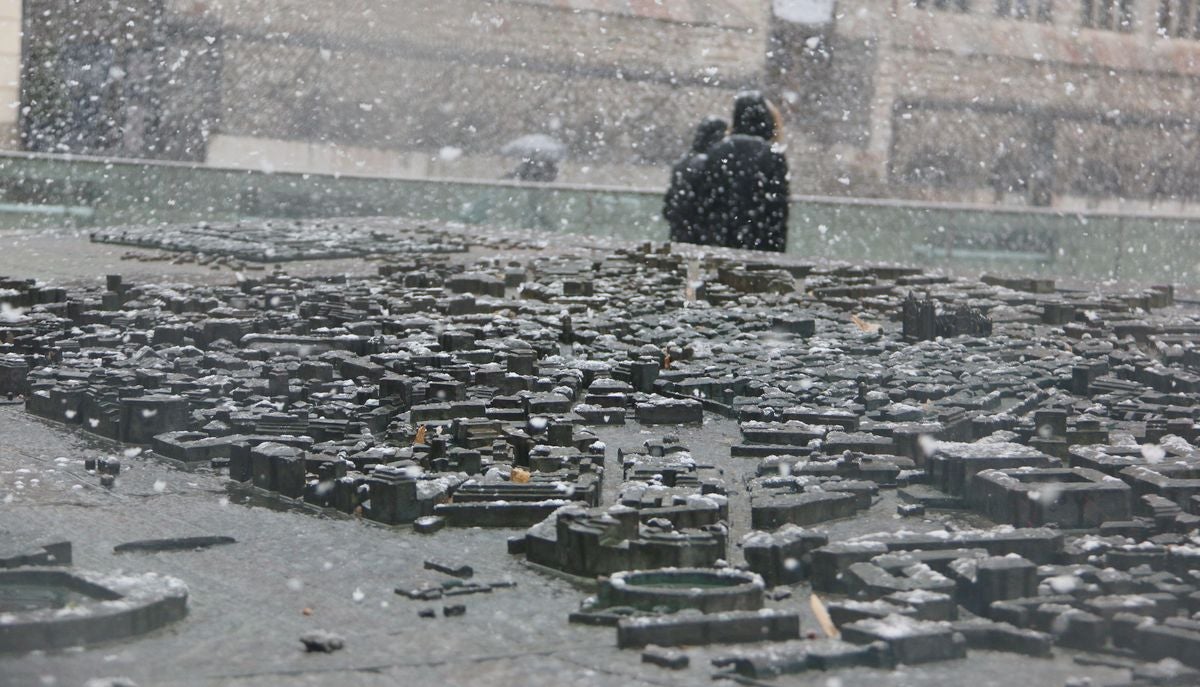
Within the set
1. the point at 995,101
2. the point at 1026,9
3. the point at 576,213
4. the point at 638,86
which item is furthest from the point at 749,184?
the point at 1026,9

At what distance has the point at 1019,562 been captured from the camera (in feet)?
7.40

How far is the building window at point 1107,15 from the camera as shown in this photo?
34.5m

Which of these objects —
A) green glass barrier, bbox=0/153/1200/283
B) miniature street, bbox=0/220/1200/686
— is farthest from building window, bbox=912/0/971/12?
miniature street, bbox=0/220/1200/686

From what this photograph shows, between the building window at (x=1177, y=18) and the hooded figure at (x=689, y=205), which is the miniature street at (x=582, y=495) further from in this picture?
the building window at (x=1177, y=18)

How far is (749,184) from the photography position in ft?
32.1

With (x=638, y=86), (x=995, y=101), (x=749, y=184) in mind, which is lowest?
(x=749, y=184)

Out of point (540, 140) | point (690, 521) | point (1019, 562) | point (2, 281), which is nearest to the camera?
point (1019, 562)

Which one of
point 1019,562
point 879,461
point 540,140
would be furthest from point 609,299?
point 540,140

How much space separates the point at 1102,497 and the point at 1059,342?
8.89 feet

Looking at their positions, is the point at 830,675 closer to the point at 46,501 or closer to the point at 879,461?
the point at 879,461

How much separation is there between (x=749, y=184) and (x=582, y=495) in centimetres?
712

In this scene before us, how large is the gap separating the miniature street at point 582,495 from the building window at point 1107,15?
3089 centimetres

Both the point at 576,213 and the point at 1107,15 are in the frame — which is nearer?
the point at 576,213

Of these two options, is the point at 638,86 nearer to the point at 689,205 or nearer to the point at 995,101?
the point at 995,101
